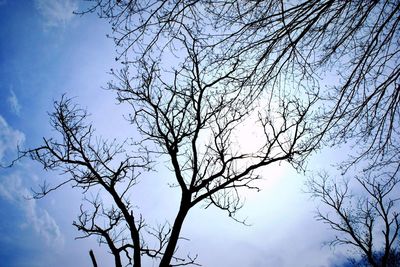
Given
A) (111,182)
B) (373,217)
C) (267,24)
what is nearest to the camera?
(267,24)

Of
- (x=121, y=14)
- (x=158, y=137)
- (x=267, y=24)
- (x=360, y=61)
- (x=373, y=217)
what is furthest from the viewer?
(x=373, y=217)

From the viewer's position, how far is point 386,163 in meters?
4.38

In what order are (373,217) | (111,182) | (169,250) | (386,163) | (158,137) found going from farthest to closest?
(373,217) → (158,137) → (111,182) → (169,250) → (386,163)

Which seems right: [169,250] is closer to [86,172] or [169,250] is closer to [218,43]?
[86,172]

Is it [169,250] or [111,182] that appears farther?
[111,182]

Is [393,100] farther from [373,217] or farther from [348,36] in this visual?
[373,217]

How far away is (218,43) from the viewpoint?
12.0ft

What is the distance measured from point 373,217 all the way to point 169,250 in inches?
441

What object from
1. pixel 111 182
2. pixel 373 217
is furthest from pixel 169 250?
pixel 373 217

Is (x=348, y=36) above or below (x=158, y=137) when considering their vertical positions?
below

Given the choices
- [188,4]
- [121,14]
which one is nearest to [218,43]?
[188,4]

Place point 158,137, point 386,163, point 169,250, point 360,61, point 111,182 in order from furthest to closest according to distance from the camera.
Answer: point 158,137
point 111,182
point 169,250
point 386,163
point 360,61

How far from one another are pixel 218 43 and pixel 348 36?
1.88 metres

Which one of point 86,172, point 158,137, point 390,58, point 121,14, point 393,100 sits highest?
point 158,137
